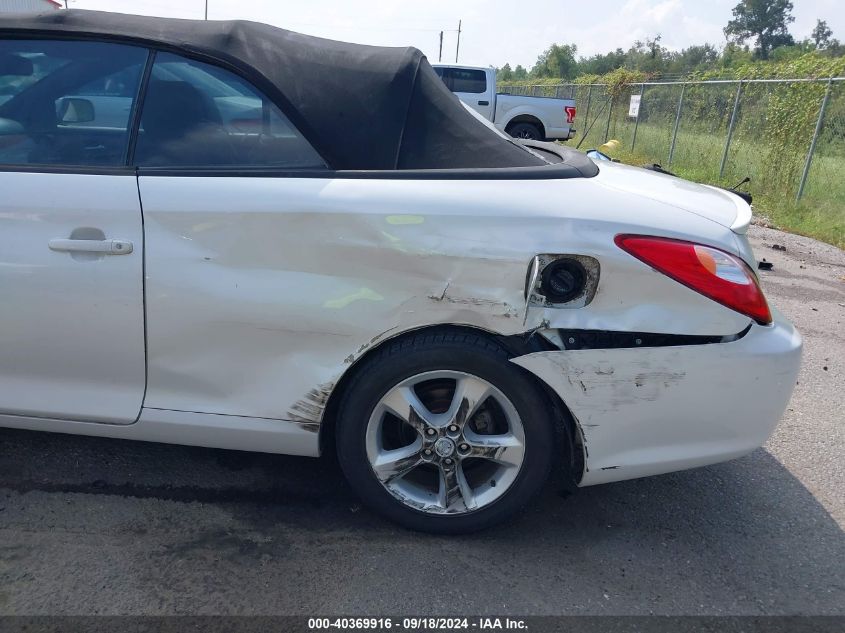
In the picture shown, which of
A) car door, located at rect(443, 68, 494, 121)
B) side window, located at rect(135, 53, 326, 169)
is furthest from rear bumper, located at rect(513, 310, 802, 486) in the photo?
car door, located at rect(443, 68, 494, 121)

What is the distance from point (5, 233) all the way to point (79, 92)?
63cm

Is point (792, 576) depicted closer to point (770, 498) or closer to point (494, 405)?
point (770, 498)

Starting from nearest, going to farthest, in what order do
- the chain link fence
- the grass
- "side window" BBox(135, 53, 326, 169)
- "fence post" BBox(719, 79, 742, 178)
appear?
"side window" BBox(135, 53, 326, 169) → the grass → the chain link fence → "fence post" BBox(719, 79, 742, 178)

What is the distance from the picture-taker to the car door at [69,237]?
7.98 ft

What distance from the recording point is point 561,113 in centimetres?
1738

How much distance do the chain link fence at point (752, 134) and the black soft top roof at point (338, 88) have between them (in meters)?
6.32

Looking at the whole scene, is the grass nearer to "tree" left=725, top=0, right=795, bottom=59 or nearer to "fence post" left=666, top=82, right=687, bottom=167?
"fence post" left=666, top=82, right=687, bottom=167

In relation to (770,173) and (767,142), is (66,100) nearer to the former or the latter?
(770,173)

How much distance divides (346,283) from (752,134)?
1254 centimetres

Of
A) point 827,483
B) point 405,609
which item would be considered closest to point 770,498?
point 827,483

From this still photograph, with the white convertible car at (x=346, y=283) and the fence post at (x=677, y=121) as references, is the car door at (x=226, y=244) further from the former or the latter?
the fence post at (x=677, y=121)

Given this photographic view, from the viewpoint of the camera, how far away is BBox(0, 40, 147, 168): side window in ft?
8.48

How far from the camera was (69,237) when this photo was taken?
95.9 inches

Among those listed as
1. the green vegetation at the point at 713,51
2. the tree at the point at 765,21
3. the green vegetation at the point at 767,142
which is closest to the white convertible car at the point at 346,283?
the green vegetation at the point at 767,142
